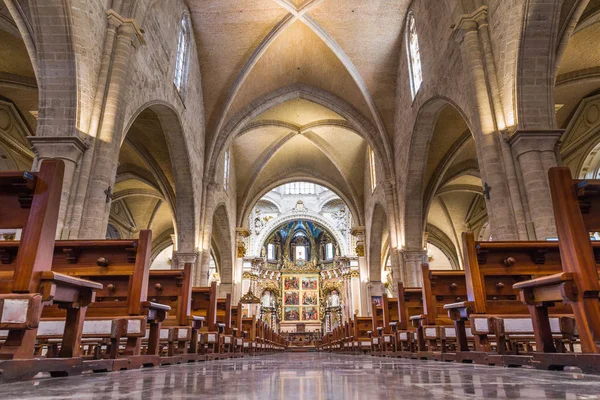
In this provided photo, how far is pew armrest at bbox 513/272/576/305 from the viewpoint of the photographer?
2.82 metres

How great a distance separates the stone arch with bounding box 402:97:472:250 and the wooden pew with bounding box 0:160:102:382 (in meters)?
10.0

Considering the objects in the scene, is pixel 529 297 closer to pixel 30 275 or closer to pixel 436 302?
pixel 436 302

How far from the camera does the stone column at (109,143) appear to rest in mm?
7168

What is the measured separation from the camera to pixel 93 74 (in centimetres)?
775

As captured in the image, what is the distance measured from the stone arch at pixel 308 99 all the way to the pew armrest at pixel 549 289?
1247 centimetres

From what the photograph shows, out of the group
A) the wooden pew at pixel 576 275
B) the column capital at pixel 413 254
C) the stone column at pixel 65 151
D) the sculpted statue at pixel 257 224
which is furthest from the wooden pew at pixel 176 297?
the sculpted statue at pixel 257 224

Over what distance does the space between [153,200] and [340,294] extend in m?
15.2

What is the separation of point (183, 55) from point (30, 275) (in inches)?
463

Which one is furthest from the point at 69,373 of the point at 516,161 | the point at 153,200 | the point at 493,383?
the point at 153,200

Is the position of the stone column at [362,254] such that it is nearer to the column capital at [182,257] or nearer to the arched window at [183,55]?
the column capital at [182,257]

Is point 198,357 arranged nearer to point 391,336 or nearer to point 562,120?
point 391,336

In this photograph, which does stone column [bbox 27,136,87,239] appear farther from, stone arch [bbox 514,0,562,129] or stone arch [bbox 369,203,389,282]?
stone arch [bbox 369,203,389,282]

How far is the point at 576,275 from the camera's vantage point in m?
2.83

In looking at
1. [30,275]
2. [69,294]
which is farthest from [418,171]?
[30,275]
